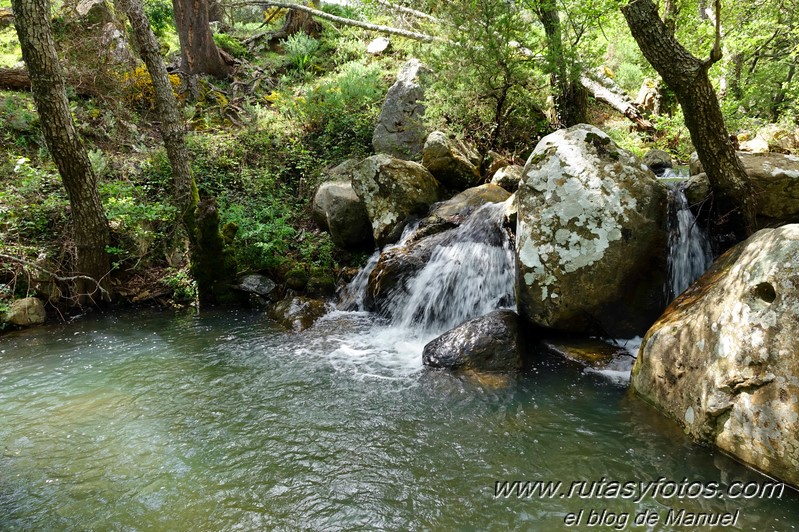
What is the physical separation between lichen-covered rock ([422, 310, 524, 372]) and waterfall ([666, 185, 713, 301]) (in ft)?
6.33

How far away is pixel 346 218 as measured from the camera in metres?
8.88

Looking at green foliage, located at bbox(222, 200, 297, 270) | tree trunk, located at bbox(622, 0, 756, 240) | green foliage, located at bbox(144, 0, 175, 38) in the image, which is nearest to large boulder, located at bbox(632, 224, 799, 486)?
Answer: tree trunk, located at bbox(622, 0, 756, 240)

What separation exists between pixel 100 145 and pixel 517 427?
11466 mm

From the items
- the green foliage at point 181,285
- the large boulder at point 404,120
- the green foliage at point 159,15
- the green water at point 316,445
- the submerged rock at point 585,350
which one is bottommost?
the green water at point 316,445

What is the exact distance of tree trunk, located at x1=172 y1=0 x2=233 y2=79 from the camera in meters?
13.6

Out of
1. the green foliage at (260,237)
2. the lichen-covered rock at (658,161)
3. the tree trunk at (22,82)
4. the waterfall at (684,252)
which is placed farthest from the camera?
the tree trunk at (22,82)

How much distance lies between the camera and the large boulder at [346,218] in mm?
8898

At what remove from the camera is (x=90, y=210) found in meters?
7.50

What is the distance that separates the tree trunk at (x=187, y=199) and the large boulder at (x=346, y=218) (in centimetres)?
205

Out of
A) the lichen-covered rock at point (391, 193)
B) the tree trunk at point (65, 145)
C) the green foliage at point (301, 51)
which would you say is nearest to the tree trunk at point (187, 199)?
the tree trunk at point (65, 145)

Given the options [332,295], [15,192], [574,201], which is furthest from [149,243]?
[574,201]

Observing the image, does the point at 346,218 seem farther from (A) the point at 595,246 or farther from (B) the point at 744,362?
(B) the point at 744,362

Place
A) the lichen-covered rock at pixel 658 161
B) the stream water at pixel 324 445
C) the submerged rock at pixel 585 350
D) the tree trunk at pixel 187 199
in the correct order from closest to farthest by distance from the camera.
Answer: the stream water at pixel 324 445 < the submerged rock at pixel 585 350 < the tree trunk at pixel 187 199 < the lichen-covered rock at pixel 658 161

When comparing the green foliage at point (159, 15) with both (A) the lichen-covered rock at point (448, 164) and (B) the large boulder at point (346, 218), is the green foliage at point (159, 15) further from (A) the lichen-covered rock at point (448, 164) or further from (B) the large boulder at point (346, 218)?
(A) the lichen-covered rock at point (448, 164)
